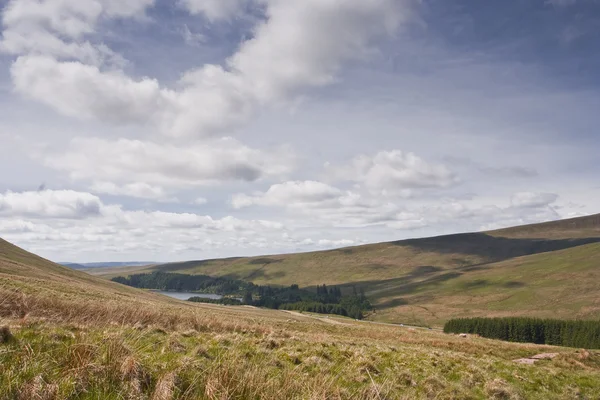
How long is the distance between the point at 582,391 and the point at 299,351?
1336 centimetres

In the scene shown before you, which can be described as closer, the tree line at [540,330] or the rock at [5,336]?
the rock at [5,336]

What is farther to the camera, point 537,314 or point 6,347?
point 537,314

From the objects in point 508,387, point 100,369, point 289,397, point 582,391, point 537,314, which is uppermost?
point 100,369

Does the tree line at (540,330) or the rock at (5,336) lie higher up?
the rock at (5,336)

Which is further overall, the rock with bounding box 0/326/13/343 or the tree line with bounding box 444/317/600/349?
the tree line with bounding box 444/317/600/349

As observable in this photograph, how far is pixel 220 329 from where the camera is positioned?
21969 millimetres

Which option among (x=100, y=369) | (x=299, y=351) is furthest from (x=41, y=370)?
(x=299, y=351)

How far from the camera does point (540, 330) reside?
414 ft

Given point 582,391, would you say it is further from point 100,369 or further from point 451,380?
point 100,369

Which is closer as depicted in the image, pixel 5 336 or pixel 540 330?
pixel 5 336

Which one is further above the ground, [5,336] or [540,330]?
[5,336]

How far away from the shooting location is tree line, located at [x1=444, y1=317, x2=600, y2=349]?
115 m

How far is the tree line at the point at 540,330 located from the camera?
379 feet

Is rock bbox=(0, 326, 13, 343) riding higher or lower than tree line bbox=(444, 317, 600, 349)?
higher
